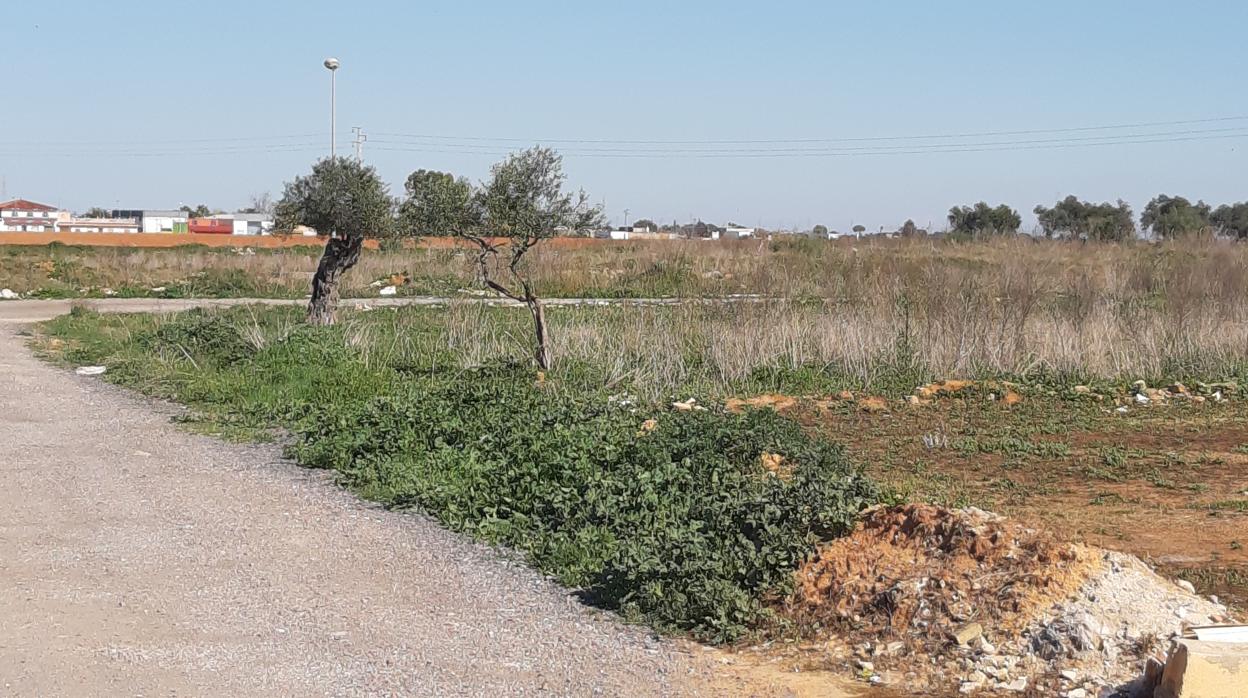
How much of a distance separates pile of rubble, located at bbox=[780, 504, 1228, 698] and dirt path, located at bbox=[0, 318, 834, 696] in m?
0.77

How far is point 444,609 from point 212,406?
827 centimetres

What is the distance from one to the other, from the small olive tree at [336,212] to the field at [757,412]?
1.07 metres

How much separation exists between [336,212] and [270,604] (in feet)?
54.9

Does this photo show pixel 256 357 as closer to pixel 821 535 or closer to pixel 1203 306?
pixel 821 535

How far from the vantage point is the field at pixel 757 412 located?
7176 millimetres

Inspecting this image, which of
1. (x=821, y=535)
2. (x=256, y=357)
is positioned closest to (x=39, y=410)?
(x=256, y=357)

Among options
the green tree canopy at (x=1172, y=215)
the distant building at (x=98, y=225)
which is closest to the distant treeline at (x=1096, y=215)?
the green tree canopy at (x=1172, y=215)

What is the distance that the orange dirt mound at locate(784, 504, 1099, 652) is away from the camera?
230 inches

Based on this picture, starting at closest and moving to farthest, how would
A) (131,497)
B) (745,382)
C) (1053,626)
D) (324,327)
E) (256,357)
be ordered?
(1053,626), (131,497), (745,382), (256,357), (324,327)

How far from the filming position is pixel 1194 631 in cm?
521

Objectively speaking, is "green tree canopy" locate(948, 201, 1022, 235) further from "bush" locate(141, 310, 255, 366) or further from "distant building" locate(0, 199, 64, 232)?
"distant building" locate(0, 199, 64, 232)

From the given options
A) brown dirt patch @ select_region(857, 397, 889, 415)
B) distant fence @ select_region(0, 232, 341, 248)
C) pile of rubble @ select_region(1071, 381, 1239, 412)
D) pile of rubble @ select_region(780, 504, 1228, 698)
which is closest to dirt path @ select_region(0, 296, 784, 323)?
brown dirt patch @ select_region(857, 397, 889, 415)

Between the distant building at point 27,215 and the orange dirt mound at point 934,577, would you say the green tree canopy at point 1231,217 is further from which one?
the distant building at point 27,215

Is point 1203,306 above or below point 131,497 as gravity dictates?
above
